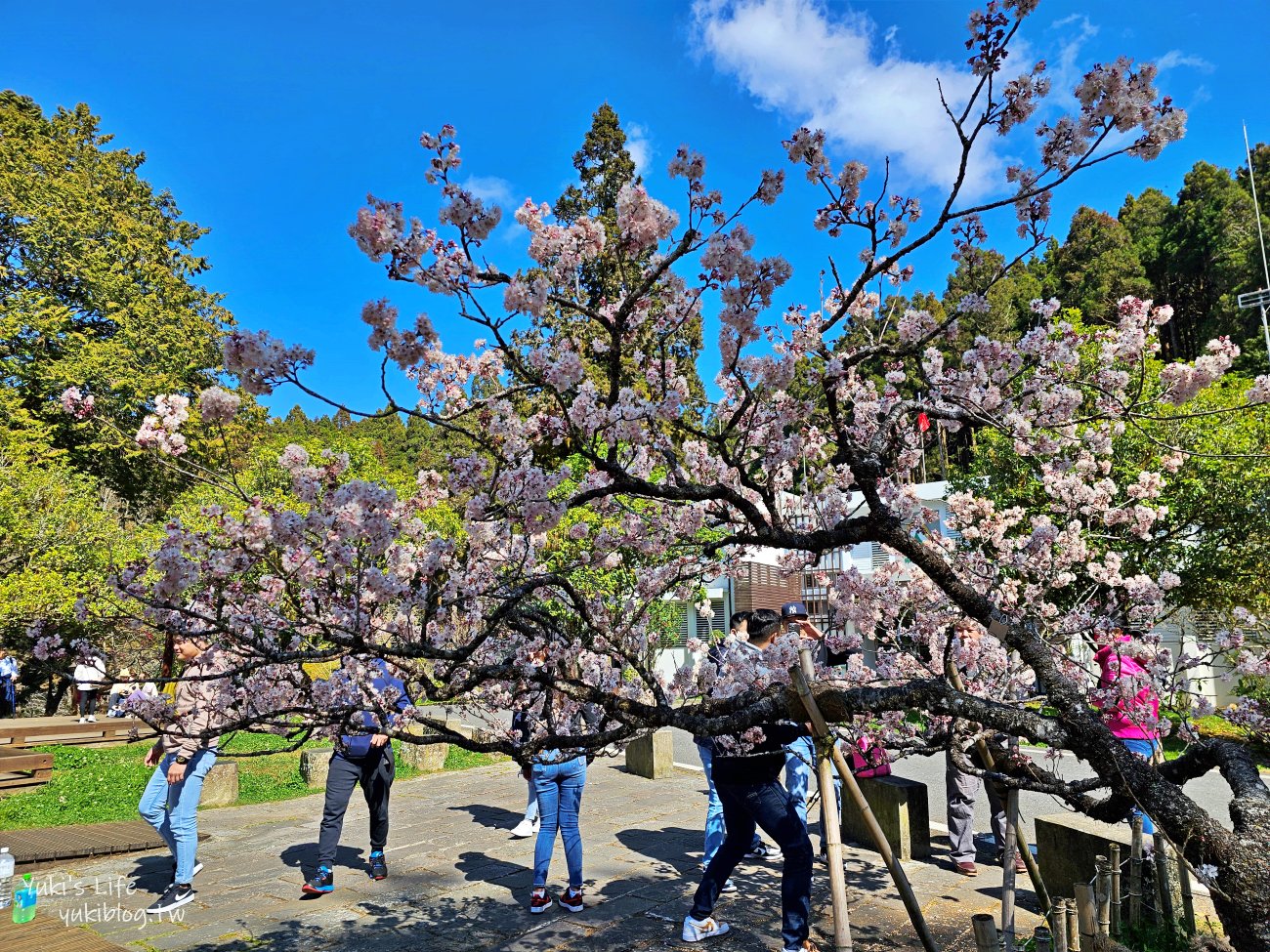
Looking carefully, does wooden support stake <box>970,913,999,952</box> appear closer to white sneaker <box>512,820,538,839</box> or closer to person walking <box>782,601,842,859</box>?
person walking <box>782,601,842,859</box>

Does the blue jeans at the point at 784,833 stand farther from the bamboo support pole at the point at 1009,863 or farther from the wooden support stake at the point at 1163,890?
the wooden support stake at the point at 1163,890

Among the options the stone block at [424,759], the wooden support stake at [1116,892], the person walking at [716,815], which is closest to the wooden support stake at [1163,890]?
the wooden support stake at [1116,892]

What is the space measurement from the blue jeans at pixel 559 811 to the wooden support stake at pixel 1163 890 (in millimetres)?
3197

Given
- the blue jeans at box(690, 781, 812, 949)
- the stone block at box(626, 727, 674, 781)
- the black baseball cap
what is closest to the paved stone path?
the blue jeans at box(690, 781, 812, 949)

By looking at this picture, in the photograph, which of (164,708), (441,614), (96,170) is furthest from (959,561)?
(96,170)

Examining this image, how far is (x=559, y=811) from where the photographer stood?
17.6 ft

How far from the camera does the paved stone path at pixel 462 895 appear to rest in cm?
495

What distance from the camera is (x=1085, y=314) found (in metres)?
32.7

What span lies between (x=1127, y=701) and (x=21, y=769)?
1103 centimetres

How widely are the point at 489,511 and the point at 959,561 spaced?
4042 mm

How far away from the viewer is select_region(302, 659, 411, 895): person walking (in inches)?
231

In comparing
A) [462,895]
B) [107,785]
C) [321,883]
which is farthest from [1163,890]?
[107,785]

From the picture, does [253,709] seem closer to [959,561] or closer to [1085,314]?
[959,561]

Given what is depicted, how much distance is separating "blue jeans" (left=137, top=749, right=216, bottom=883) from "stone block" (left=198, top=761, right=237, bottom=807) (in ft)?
13.0
